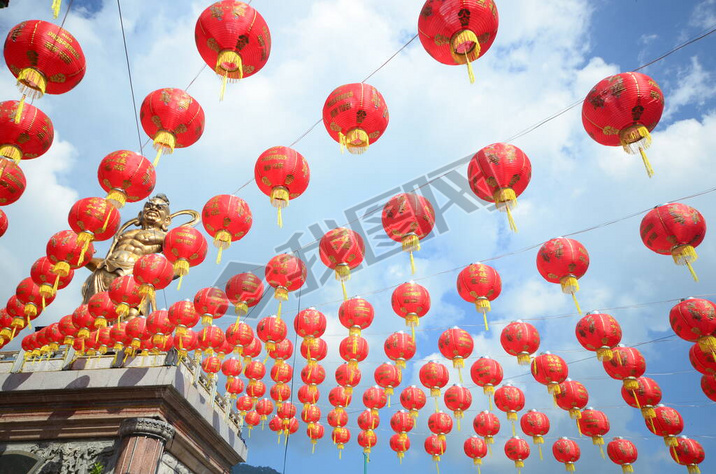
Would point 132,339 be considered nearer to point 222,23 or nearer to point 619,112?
point 222,23

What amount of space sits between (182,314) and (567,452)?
42.1ft

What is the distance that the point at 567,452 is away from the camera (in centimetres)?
1364

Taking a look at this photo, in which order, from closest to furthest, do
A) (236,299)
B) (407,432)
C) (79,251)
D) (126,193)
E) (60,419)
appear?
1. (126,193)
2. (79,251)
3. (236,299)
4. (60,419)
5. (407,432)

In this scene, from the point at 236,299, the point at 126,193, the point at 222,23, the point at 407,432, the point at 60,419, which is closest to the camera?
the point at 222,23

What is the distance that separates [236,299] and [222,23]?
19.0 feet


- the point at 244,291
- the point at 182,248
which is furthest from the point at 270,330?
the point at 182,248

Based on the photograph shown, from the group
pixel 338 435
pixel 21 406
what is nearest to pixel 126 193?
pixel 21 406

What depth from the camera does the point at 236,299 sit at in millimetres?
9062

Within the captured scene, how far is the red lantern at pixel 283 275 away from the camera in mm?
8781

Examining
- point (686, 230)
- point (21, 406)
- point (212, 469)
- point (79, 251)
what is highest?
point (79, 251)

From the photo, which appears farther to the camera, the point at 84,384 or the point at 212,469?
the point at 212,469

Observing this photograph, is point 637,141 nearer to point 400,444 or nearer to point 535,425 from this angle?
point 535,425

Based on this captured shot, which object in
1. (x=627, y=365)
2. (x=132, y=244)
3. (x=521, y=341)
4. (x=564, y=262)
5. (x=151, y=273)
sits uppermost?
(x=132, y=244)

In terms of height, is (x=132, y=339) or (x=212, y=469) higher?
(x=132, y=339)
